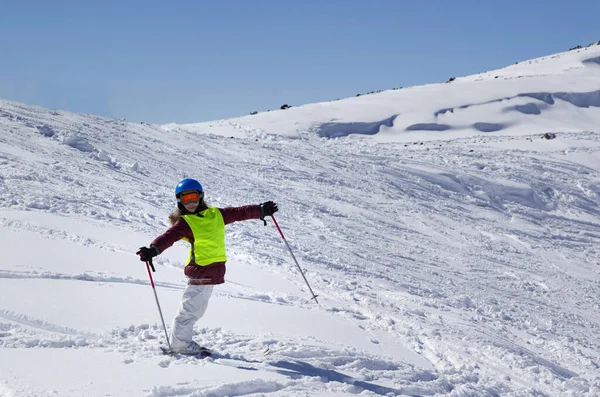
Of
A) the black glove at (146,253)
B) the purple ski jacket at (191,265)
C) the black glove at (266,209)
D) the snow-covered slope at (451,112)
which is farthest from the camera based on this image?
the snow-covered slope at (451,112)

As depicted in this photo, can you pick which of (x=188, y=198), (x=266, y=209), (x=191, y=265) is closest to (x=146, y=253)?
(x=191, y=265)

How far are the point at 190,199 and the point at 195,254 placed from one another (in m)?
0.46

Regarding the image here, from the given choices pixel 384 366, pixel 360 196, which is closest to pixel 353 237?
pixel 360 196

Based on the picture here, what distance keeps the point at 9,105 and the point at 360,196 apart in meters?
10.6

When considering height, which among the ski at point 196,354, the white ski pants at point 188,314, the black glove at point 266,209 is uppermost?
the black glove at point 266,209

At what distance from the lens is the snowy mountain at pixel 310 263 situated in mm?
4523

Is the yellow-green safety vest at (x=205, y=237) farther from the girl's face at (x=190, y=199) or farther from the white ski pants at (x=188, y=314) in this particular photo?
the white ski pants at (x=188, y=314)

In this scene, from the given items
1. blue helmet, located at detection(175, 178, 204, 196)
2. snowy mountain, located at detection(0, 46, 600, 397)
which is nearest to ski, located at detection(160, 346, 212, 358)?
snowy mountain, located at detection(0, 46, 600, 397)

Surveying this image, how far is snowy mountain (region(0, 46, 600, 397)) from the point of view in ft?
14.8

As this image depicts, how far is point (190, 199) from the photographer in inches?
182

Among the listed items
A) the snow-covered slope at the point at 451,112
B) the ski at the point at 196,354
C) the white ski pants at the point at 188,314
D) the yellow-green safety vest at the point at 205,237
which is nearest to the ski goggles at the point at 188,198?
the yellow-green safety vest at the point at 205,237

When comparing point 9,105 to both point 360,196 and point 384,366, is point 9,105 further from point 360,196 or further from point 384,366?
point 384,366

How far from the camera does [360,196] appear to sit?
1550 cm

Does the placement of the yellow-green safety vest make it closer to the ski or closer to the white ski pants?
the white ski pants
